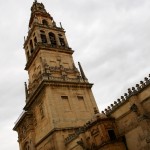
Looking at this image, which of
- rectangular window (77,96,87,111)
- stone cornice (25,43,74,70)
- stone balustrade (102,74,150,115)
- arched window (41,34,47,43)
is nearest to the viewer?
stone balustrade (102,74,150,115)

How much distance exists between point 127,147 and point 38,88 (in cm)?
1595

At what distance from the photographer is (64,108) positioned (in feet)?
118

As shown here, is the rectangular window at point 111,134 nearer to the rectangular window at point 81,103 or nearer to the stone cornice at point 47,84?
the rectangular window at point 81,103

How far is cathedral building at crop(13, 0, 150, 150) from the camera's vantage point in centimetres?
2564

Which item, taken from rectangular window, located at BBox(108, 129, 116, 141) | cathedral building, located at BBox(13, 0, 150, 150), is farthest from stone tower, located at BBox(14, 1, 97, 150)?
rectangular window, located at BBox(108, 129, 116, 141)

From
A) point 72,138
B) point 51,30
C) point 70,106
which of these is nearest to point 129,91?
point 72,138

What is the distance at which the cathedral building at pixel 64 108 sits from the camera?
25.6m

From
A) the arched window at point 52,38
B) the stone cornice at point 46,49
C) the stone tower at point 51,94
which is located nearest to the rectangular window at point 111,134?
the stone tower at point 51,94

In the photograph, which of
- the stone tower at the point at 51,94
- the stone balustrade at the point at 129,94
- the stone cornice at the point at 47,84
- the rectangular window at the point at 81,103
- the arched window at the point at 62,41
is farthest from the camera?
the arched window at the point at 62,41

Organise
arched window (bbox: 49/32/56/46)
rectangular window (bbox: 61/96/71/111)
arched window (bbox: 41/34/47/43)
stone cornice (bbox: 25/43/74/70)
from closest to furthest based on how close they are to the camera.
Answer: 1. rectangular window (bbox: 61/96/71/111)
2. stone cornice (bbox: 25/43/74/70)
3. arched window (bbox: 41/34/47/43)
4. arched window (bbox: 49/32/56/46)

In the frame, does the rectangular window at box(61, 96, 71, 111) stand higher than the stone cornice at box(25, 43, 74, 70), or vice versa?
the stone cornice at box(25, 43, 74, 70)

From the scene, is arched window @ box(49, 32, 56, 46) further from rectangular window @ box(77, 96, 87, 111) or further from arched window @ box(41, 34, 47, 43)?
rectangular window @ box(77, 96, 87, 111)

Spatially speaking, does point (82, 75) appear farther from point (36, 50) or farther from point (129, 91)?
point (129, 91)

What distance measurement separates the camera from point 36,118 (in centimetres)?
3862
